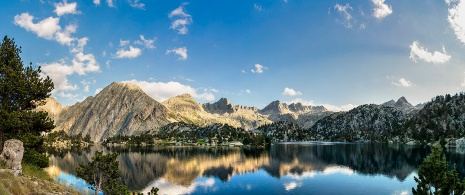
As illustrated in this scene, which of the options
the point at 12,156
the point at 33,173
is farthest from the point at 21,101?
the point at 12,156

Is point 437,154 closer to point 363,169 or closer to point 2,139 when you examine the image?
point 2,139

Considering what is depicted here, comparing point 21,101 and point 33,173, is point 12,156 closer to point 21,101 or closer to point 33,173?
point 33,173

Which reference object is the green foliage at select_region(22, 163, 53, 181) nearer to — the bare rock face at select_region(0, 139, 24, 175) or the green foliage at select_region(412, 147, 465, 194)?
the bare rock face at select_region(0, 139, 24, 175)

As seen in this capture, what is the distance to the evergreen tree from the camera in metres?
51.8

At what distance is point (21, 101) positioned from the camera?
55.6 meters

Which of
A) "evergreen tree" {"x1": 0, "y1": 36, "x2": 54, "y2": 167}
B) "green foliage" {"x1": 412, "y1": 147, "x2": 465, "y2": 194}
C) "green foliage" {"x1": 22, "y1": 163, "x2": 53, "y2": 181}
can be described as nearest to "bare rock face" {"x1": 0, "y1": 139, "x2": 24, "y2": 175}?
"green foliage" {"x1": 22, "y1": 163, "x2": 53, "y2": 181}

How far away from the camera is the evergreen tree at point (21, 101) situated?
5175 centimetres

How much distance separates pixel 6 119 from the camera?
51.1 m

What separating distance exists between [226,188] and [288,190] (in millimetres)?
21223

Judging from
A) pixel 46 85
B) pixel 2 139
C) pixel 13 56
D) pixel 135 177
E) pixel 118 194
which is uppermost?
pixel 13 56

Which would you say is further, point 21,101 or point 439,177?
point 21,101

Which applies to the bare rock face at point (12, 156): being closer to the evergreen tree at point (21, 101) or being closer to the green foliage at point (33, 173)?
the green foliage at point (33, 173)

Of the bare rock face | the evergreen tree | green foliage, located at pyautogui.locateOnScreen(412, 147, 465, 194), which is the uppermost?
the evergreen tree

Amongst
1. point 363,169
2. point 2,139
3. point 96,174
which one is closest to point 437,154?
point 96,174
